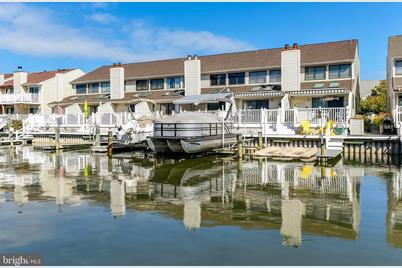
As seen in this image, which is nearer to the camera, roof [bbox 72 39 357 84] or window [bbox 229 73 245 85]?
roof [bbox 72 39 357 84]

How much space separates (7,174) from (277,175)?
429 inches

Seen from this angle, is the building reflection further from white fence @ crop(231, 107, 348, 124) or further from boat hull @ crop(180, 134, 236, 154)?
white fence @ crop(231, 107, 348, 124)

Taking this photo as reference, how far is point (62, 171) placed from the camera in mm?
15812

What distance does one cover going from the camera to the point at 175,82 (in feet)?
117

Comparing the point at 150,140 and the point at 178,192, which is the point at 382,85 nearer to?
the point at 150,140

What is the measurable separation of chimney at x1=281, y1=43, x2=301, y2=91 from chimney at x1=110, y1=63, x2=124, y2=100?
16.8m

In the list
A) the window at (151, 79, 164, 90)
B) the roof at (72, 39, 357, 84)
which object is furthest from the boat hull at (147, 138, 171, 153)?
the window at (151, 79, 164, 90)

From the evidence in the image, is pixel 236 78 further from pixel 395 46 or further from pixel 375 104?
pixel 375 104

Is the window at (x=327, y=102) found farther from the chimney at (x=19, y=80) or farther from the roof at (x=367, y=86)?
Answer: the chimney at (x=19, y=80)

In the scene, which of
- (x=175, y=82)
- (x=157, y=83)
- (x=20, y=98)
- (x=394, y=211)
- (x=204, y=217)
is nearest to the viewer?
(x=204, y=217)

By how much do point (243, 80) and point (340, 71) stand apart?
8035 mm

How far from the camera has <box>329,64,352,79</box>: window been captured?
2847cm

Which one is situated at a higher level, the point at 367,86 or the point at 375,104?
the point at 367,86

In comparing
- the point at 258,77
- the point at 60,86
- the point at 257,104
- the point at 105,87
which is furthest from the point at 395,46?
the point at 60,86
